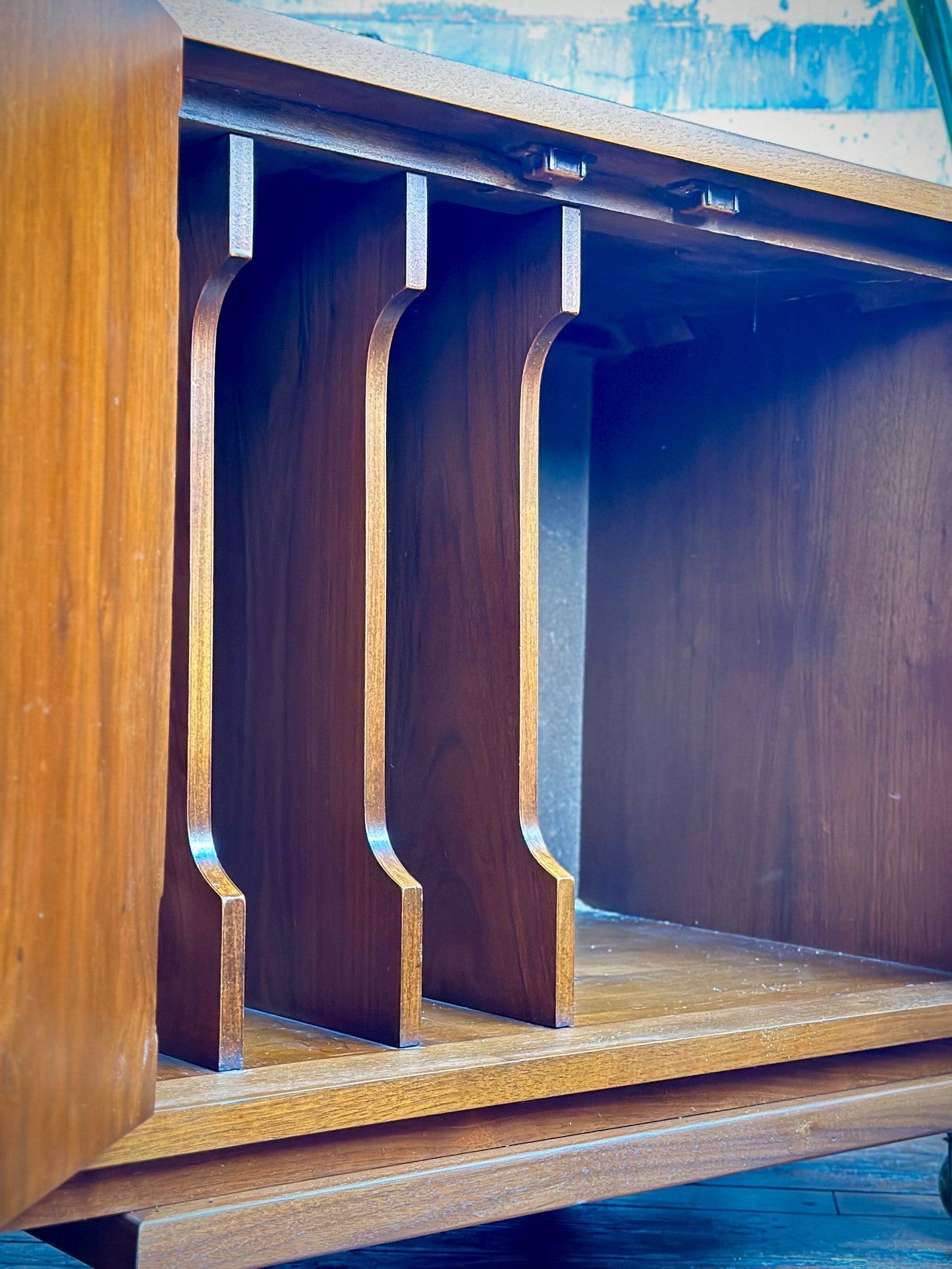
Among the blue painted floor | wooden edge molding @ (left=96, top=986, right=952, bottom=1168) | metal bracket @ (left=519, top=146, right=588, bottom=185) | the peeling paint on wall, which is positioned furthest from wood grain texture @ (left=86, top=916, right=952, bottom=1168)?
the peeling paint on wall

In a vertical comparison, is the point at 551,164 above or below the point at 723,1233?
above

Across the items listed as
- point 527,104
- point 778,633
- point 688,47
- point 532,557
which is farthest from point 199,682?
point 688,47

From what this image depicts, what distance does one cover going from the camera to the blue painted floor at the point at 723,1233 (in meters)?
0.99

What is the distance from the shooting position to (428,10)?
1312 millimetres

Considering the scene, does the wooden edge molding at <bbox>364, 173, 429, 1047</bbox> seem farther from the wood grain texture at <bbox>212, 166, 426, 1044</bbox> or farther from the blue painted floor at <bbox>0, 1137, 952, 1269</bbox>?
the blue painted floor at <bbox>0, 1137, 952, 1269</bbox>

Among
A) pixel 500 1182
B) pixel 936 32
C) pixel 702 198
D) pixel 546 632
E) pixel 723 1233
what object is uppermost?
pixel 936 32

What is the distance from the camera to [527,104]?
739mm

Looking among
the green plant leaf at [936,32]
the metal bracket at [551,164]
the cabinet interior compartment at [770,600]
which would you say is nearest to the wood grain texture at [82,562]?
the metal bracket at [551,164]

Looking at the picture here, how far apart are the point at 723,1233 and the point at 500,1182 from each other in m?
0.39

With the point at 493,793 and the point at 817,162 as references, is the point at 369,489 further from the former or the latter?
the point at 817,162

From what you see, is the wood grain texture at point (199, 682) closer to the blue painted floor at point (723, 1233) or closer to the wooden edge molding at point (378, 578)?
the wooden edge molding at point (378, 578)

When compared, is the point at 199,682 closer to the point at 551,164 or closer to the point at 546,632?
the point at 551,164

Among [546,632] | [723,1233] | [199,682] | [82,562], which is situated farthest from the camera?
[546,632]

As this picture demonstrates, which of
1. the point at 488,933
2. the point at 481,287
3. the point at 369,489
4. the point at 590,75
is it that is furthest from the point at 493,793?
the point at 590,75
